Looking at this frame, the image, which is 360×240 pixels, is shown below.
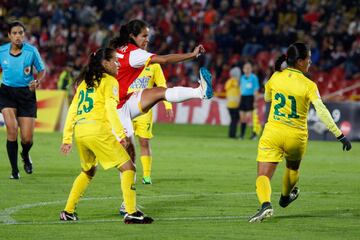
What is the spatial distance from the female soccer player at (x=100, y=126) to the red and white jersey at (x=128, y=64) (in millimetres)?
1035

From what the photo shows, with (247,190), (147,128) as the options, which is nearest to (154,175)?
(147,128)

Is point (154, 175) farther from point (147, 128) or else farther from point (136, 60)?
point (136, 60)

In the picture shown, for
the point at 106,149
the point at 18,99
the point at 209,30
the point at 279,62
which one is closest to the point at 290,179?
the point at 279,62

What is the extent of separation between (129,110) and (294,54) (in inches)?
84.0

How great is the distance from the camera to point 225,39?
35.4 metres

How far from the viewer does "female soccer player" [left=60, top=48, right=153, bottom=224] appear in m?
11.0

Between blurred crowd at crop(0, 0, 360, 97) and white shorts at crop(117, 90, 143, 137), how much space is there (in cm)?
1968

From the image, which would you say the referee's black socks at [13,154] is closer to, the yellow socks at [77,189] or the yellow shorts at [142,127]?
the yellow shorts at [142,127]

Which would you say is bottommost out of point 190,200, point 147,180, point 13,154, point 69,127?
point 147,180

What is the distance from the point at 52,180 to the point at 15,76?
1733mm

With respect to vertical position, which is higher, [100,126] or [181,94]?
[181,94]

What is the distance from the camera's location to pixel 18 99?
16250mm

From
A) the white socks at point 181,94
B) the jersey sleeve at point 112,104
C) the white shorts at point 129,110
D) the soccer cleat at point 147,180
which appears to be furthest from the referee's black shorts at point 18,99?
the jersey sleeve at point 112,104

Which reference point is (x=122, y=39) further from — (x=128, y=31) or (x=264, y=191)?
(x=264, y=191)
